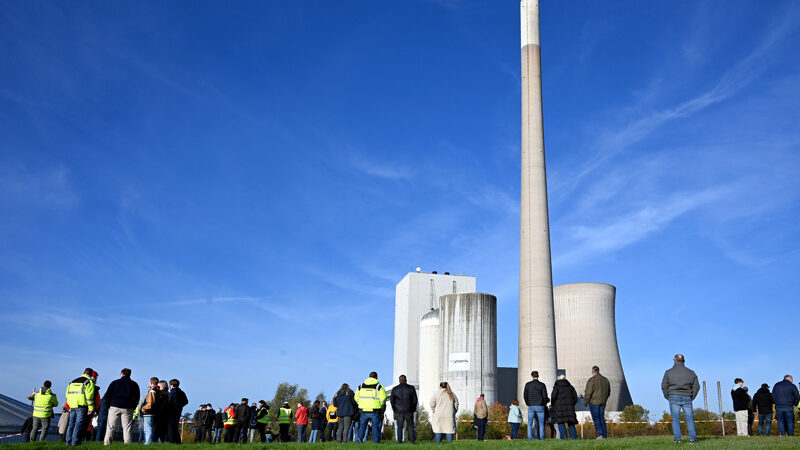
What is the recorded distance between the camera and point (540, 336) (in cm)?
4081

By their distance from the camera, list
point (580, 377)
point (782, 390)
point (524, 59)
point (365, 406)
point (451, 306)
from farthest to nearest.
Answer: point (451, 306)
point (580, 377)
point (524, 59)
point (782, 390)
point (365, 406)

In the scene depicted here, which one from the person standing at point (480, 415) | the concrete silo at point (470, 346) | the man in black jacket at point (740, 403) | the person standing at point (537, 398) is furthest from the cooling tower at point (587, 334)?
the person standing at point (537, 398)

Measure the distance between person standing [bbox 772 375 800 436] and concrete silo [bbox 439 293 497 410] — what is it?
3814 cm

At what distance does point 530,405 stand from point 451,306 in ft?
134

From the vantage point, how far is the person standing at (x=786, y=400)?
15.2 meters

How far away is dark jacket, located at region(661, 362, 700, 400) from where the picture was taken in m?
11.2

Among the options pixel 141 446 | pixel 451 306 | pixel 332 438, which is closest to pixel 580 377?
pixel 451 306

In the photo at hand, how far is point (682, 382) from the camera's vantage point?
443 inches

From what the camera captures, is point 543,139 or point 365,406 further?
point 543,139

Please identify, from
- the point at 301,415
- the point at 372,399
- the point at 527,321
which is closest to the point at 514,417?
the point at 372,399

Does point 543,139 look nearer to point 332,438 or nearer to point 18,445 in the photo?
point 332,438

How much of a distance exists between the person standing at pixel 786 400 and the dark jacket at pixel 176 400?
45.5 feet

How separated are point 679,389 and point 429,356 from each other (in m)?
49.1

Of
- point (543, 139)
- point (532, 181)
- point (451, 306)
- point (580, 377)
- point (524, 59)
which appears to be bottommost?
point (580, 377)
